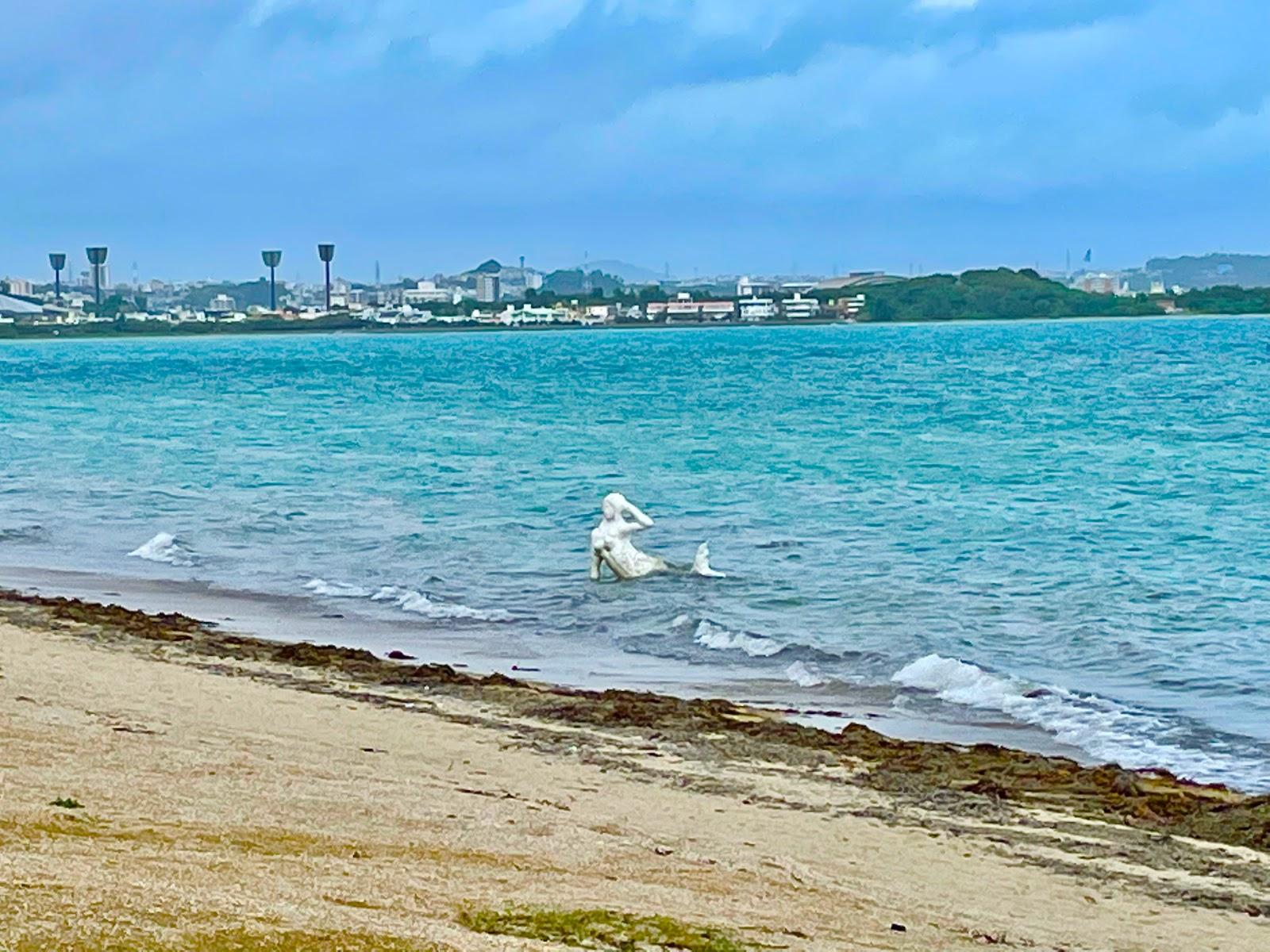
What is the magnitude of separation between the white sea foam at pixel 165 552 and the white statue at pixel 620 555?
5.67 meters

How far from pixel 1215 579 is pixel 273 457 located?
25.6 metres

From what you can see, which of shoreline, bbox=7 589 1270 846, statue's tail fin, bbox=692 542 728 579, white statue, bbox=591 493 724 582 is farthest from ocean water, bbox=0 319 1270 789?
shoreline, bbox=7 589 1270 846

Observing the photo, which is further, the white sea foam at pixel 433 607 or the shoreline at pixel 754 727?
the white sea foam at pixel 433 607

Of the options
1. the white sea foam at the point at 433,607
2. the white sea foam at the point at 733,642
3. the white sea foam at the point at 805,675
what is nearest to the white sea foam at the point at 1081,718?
the white sea foam at the point at 805,675

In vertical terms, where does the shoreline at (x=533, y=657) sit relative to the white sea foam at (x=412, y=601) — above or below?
above

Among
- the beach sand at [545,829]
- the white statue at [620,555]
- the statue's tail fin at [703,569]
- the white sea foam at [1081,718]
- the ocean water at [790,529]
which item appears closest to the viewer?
the beach sand at [545,829]

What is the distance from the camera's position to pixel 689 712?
13.0 meters

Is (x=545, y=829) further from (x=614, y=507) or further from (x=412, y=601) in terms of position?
(x=614, y=507)

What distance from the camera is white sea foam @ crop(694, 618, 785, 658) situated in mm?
16438

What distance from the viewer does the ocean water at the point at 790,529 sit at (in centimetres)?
1536

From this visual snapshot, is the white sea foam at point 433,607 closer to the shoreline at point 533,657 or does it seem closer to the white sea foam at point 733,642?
the shoreline at point 533,657

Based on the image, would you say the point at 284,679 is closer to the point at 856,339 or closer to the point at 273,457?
the point at 273,457

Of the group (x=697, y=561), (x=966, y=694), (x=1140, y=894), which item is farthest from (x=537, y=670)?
(x=1140, y=894)

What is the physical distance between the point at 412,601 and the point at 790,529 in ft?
24.6
